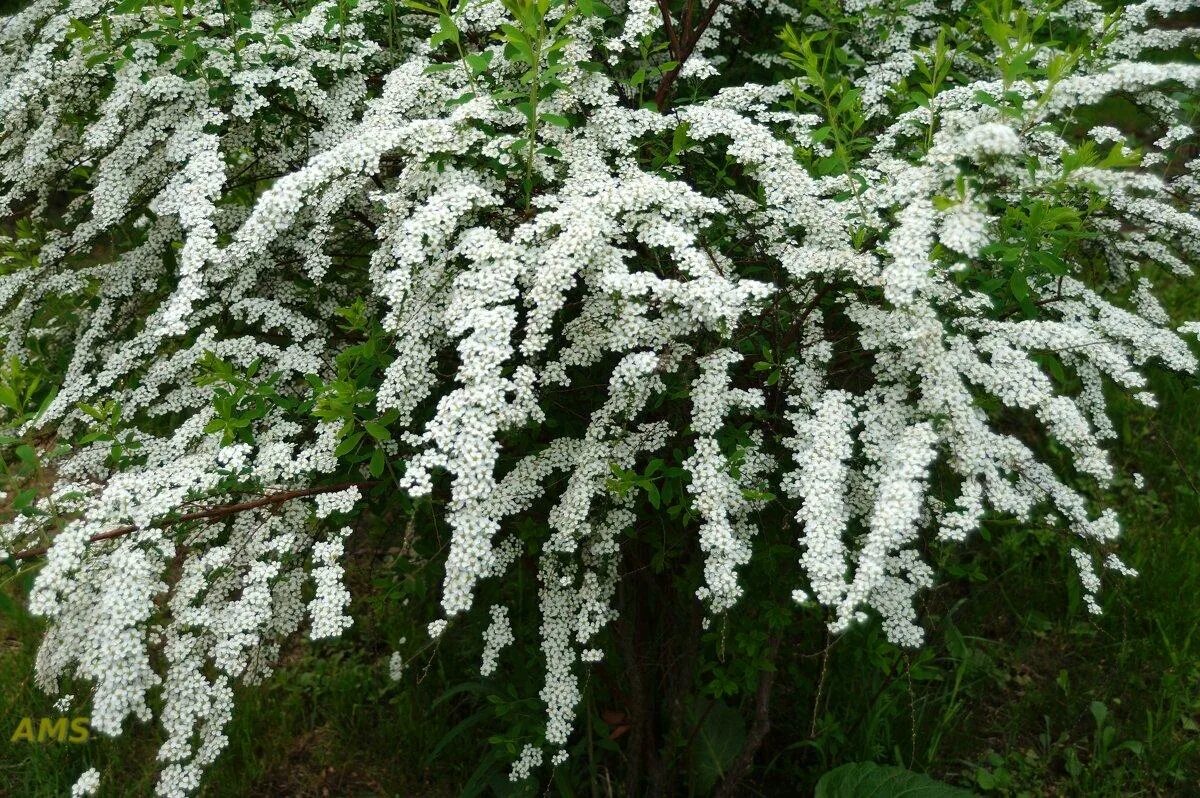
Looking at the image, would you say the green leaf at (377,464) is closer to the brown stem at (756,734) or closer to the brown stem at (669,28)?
the brown stem at (756,734)

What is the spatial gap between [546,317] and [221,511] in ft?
3.75

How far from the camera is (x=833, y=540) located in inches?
83.5

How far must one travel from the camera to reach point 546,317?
7.39 ft

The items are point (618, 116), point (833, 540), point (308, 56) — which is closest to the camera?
point (833, 540)

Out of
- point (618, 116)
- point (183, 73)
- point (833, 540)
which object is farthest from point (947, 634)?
point (183, 73)

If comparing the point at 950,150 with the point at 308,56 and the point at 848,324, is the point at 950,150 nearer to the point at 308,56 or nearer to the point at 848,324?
the point at 848,324

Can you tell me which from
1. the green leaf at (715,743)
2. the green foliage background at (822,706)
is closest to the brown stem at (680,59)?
the green foliage background at (822,706)

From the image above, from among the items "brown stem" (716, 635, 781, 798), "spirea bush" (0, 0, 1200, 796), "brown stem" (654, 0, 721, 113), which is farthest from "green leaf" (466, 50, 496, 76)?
"brown stem" (716, 635, 781, 798)

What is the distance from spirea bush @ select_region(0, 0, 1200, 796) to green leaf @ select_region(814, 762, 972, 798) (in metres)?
0.58

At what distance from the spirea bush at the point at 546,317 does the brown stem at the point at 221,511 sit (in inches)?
0.8

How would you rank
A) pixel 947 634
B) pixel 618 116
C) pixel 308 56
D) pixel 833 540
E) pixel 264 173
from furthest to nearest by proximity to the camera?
pixel 947 634
pixel 264 173
pixel 308 56
pixel 618 116
pixel 833 540

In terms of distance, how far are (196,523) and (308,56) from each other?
1.61 meters

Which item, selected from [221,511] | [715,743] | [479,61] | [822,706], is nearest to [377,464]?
[221,511]

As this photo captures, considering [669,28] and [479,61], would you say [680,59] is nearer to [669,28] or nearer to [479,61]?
[669,28]
